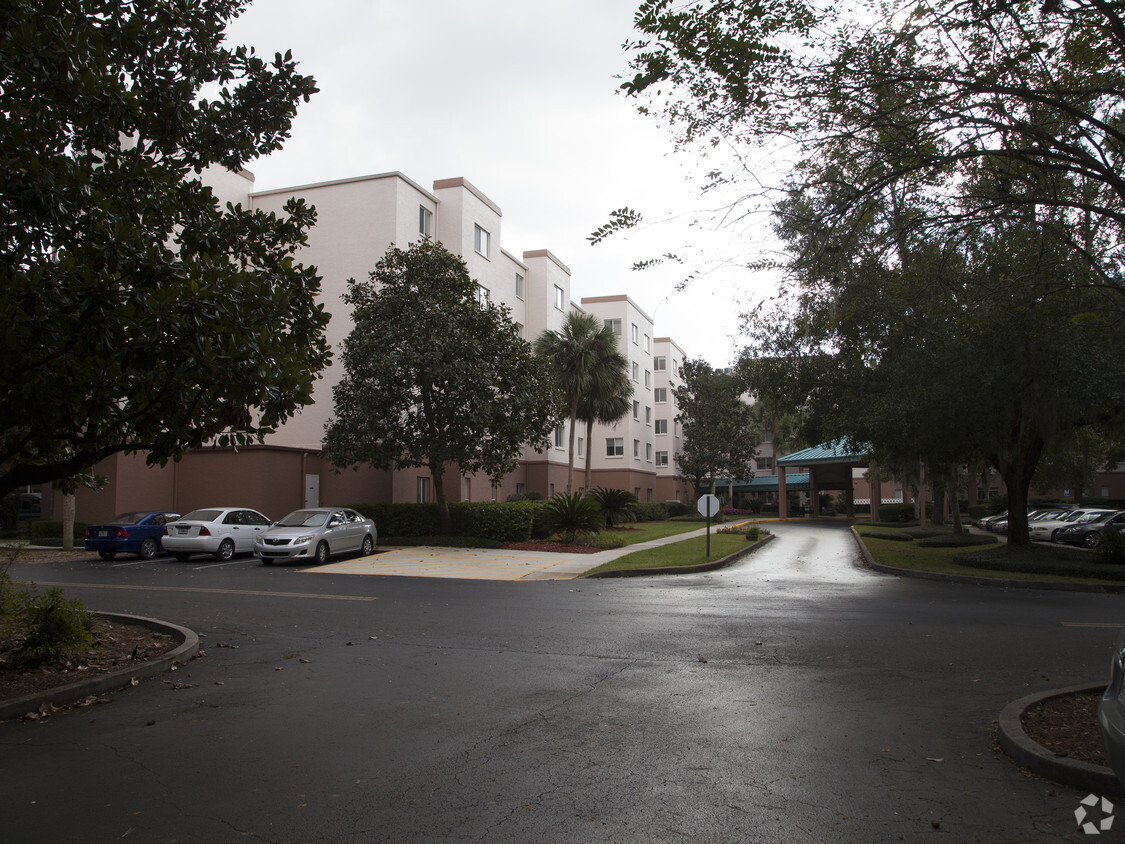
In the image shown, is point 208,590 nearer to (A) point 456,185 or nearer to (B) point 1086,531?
(A) point 456,185

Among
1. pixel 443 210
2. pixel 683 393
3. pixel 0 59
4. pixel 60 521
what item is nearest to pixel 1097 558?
pixel 0 59

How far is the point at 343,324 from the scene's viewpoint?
3014 centimetres

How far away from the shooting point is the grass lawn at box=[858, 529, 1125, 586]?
55.2 feet

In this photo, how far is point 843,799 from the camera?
449 cm

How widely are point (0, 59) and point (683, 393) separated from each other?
177 ft

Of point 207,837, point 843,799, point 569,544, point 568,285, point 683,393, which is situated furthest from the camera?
point 683,393

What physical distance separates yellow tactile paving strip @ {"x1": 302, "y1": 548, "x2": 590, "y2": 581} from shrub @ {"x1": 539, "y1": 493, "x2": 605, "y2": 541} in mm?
2721

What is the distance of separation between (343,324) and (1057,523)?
101ft

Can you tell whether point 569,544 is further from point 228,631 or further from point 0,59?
point 0,59

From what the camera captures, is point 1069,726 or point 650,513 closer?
point 1069,726

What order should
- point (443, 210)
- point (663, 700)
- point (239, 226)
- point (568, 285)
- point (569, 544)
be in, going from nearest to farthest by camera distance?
point (663, 700) < point (239, 226) < point (569, 544) < point (443, 210) < point (568, 285)

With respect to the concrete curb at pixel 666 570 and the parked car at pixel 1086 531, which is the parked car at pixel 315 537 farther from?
the parked car at pixel 1086 531

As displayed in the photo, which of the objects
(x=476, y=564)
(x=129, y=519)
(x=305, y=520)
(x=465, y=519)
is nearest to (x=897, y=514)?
(x=465, y=519)

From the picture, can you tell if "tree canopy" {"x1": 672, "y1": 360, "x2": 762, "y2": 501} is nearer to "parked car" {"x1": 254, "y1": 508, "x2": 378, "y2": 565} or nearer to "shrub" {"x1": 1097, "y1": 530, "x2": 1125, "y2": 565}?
"parked car" {"x1": 254, "y1": 508, "x2": 378, "y2": 565}
